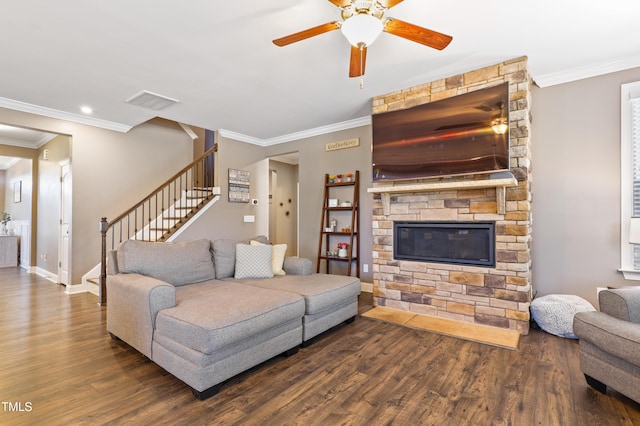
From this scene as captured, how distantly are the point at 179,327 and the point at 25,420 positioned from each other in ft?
2.83

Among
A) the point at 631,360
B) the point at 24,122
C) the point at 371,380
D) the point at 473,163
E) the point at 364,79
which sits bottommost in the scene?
the point at 371,380

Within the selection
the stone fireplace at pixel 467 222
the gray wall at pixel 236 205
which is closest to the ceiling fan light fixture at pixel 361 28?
the stone fireplace at pixel 467 222

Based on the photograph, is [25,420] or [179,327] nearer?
[25,420]

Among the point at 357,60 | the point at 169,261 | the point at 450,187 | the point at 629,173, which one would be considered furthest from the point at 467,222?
the point at 169,261

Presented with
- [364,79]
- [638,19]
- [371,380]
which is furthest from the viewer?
[364,79]

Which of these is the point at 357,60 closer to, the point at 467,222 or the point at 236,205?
the point at 467,222

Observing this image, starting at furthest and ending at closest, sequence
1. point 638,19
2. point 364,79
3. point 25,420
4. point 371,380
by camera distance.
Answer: point 364,79 → point 638,19 → point 371,380 → point 25,420

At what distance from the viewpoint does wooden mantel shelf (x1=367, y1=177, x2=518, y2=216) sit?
9.55 feet

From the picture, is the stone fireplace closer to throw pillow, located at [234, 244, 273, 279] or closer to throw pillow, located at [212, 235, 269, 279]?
throw pillow, located at [234, 244, 273, 279]

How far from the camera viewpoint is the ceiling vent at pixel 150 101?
3.79 meters

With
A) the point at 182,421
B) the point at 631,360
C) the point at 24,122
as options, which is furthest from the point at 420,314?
the point at 24,122

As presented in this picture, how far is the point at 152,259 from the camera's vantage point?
287 cm

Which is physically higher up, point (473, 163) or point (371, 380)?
point (473, 163)

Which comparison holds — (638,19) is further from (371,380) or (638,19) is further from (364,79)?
(371,380)
